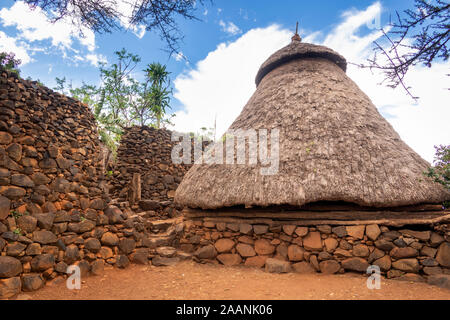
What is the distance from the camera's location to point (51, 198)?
4.14 metres

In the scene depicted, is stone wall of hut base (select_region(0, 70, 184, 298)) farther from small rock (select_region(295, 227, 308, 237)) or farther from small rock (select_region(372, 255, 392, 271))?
small rock (select_region(372, 255, 392, 271))

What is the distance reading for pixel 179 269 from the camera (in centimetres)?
495

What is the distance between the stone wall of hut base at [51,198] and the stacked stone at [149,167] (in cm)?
357

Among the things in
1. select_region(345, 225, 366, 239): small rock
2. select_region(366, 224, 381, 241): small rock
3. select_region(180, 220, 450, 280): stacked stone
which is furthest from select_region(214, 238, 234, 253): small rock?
select_region(366, 224, 381, 241): small rock

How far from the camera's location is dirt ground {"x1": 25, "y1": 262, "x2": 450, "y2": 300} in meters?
3.37

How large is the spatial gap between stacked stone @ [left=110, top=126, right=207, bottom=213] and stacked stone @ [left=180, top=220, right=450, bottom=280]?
420 centimetres

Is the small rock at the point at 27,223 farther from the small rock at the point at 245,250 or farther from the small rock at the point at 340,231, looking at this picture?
the small rock at the point at 340,231

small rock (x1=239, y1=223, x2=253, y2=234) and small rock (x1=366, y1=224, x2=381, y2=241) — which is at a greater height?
small rock (x1=366, y1=224, x2=381, y2=241)

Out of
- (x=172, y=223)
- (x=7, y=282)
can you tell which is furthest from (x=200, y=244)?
(x=7, y=282)

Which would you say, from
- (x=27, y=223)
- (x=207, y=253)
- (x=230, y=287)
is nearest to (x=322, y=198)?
(x=230, y=287)

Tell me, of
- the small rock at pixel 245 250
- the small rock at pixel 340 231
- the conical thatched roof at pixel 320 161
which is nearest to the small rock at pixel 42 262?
the conical thatched roof at pixel 320 161

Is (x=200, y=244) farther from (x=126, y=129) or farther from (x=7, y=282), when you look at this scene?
(x=126, y=129)

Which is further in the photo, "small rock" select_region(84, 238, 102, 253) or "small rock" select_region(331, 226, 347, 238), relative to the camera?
"small rock" select_region(84, 238, 102, 253)

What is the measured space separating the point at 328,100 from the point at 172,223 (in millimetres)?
5509
